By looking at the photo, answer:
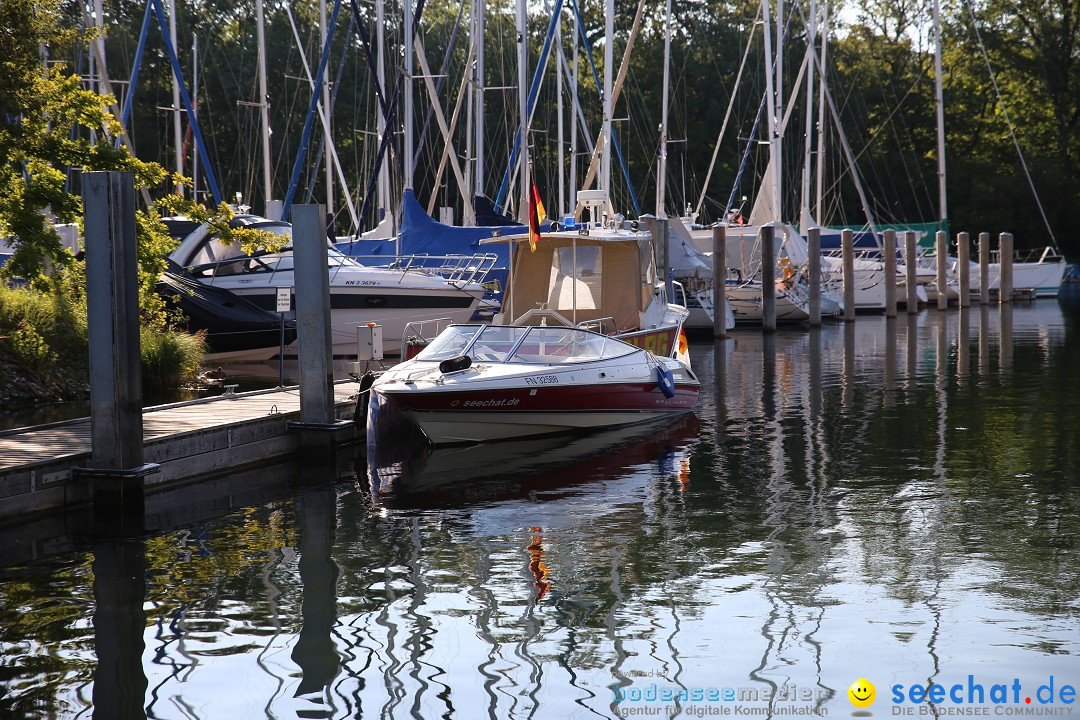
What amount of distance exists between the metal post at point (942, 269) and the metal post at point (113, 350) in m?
38.9

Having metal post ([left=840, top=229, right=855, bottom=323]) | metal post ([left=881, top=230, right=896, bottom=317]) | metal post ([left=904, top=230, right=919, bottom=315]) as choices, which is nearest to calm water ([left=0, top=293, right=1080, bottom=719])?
metal post ([left=840, top=229, right=855, bottom=323])

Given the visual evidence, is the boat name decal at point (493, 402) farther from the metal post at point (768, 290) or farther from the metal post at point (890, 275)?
the metal post at point (890, 275)

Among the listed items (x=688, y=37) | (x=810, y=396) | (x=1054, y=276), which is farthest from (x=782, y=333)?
(x=688, y=37)

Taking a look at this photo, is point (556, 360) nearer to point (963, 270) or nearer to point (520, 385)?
point (520, 385)

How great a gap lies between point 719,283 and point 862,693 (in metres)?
27.0

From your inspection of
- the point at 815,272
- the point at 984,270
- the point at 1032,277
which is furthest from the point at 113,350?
the point at 1032,277

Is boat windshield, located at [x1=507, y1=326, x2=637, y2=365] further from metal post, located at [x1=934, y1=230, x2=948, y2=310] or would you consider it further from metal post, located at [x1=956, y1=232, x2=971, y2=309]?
metal post, located at [x1=934, y1=230, x2=948, y2=310]

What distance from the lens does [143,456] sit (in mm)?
12102

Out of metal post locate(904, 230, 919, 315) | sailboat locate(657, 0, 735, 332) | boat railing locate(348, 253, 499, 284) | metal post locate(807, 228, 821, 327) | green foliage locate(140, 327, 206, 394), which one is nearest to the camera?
green foliage locate(140, 327, 206, 394)

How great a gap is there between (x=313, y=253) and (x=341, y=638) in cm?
747

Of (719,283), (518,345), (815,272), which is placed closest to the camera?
(518,345)

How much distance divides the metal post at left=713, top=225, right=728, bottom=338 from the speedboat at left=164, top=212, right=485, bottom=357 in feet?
28.5

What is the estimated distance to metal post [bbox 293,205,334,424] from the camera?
14.7 m

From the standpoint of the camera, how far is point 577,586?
30.8ft
